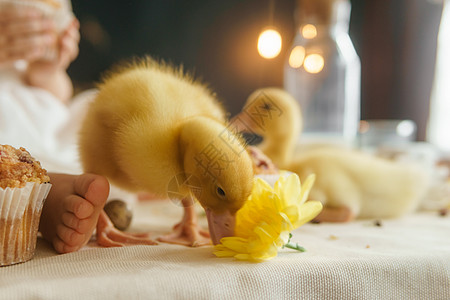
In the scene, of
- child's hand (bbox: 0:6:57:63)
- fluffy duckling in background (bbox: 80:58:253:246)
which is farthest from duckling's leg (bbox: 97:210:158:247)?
child's hand (bbox: 0:6:57:63)

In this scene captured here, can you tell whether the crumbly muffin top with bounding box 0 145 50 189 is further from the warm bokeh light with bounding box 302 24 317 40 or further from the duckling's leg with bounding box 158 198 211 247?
the warm bokeh light with bounding box 302 24 317 40

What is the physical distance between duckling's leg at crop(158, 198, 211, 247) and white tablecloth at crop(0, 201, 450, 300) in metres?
0.05

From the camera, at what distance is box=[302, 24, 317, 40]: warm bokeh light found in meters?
1.88

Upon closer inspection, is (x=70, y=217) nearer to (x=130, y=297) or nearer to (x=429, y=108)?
(x=130, y=297)

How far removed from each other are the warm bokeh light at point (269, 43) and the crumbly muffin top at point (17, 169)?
1.18 m

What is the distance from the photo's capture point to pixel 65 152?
129 cm

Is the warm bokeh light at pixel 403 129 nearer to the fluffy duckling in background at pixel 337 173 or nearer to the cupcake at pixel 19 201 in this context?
the fluffy duckling in background at pixel 337 173

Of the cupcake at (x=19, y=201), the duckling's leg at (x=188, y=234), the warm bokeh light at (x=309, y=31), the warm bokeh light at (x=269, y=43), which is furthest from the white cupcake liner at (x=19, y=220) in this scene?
the warm bokeh light at (x=309, y=31)

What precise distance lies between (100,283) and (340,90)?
5.36ft

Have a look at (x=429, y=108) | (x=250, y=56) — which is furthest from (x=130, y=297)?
(x=429, y=108)

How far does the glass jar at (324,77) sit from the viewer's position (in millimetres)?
1903

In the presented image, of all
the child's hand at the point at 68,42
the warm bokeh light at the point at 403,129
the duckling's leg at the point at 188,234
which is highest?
the child's hand at the point at 68,42

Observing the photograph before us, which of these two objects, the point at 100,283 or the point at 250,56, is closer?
the point at 100,283

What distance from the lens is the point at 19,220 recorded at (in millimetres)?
633
